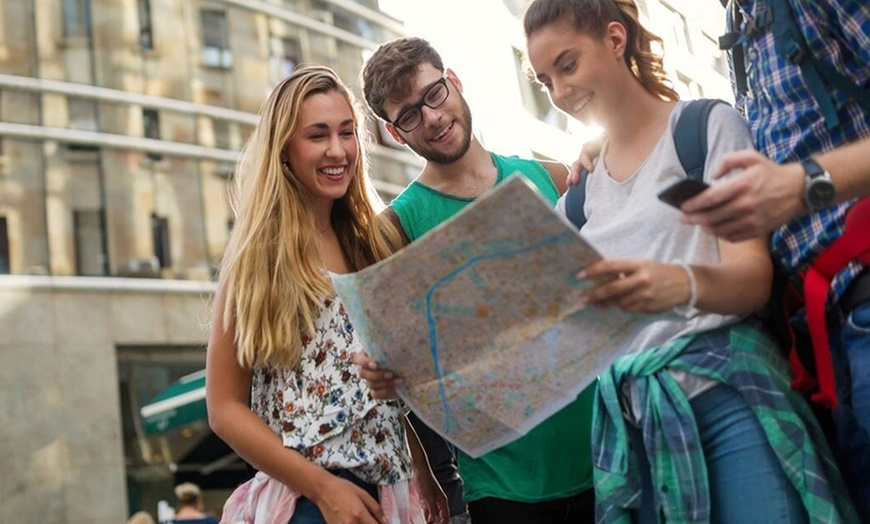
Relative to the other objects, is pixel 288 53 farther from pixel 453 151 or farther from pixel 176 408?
pixel 453 151

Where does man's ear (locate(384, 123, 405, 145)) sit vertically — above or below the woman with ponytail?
above

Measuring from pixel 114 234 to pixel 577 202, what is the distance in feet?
51.5

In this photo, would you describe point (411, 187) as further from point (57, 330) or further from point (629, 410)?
point (57, 330)

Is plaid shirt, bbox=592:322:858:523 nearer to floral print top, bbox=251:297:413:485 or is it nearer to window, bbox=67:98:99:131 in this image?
floral print top, bbox=251:297:413:485

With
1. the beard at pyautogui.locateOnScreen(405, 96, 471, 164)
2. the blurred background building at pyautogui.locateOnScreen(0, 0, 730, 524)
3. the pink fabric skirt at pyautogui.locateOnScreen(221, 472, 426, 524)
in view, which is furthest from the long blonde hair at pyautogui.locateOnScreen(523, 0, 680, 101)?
the blurred background building at pyautogui.locateOnScreen(0, 0, 730, 524)

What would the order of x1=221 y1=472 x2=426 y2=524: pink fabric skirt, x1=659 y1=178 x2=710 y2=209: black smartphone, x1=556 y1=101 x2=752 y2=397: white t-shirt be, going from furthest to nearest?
x1=221 y1=472 x2=426 y2=524: pink fabric skirt < x1=556 y1=101 x2=752 y2=397: white t-shirt < x1=659 y1=178 x2=710 y2=209: black smartphone

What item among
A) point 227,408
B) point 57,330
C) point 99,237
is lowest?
point 227,408

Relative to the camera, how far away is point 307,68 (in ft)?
8.95

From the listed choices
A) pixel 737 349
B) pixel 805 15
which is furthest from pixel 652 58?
pixel 737 349

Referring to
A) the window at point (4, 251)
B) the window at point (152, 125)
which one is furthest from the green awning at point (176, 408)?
the window at point (152, 125)

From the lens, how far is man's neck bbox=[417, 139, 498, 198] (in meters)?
2.94

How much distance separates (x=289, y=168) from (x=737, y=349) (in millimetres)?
1223

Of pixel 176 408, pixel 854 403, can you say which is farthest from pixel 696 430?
pixel 176 408

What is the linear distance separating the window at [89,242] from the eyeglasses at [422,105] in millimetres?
14819
